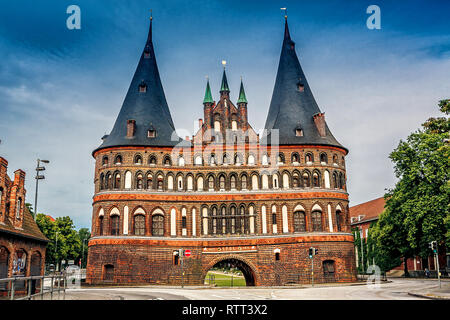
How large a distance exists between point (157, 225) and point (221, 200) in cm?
695

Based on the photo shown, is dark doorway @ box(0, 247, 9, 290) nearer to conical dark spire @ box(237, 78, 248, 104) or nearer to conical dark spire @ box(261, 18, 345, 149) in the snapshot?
conical dark spire @ box(261, 18, 345, 149)

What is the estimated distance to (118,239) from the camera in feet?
147

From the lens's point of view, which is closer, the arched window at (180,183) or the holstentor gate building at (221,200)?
the holstentor gate building at (221,200)

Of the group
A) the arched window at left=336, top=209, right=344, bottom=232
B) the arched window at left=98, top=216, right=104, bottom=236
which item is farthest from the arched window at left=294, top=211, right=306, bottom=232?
the arched window at left=98, top=216, right=104, bottom=236

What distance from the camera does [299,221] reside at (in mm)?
46344

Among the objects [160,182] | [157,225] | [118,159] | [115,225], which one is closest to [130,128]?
[118,159]

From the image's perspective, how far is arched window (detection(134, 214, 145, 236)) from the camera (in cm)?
4550

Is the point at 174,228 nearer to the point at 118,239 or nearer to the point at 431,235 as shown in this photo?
the point at 118,239

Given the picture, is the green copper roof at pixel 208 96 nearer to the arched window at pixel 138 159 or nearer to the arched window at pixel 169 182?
the arched window at pixel 169 182

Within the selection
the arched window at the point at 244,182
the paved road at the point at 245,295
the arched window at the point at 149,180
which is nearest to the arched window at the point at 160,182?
the arched window at the point at 149,180

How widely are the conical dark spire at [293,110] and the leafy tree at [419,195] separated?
25.6 feet

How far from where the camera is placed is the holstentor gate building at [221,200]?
44.9 metres

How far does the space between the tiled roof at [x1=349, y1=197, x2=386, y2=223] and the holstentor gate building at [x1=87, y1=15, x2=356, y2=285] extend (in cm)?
3443
